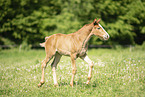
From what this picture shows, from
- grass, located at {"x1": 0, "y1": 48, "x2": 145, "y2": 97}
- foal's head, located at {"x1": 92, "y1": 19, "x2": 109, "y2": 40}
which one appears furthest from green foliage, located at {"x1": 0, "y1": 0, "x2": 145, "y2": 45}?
foal's head, located at {"x1": 92, "y1": 19, "x2": 109, "y2": 40}

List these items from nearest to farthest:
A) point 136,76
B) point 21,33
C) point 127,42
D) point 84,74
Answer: point 136,76
point 84,74
point 21,33
point 127,42

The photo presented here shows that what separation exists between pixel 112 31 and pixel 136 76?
18.8 metres

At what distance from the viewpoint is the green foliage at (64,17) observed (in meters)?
25.6

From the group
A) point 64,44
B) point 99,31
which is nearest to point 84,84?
point 64,44

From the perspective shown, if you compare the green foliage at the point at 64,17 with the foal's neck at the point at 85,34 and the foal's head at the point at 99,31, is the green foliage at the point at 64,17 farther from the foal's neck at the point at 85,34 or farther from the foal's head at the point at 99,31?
the foal's head at the point at 99,31

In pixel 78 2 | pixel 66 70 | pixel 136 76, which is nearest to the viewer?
pixel 136 76

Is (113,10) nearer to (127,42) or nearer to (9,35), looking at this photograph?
(127,42)

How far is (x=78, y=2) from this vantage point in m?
25.3

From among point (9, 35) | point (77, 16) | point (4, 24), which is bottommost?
point (9, 35)

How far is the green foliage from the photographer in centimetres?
2559

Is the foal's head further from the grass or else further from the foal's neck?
the grass

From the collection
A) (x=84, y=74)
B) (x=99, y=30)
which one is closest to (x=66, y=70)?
(x=84, y=74)

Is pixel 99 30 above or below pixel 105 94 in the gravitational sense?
above

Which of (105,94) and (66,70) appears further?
(66,70)
